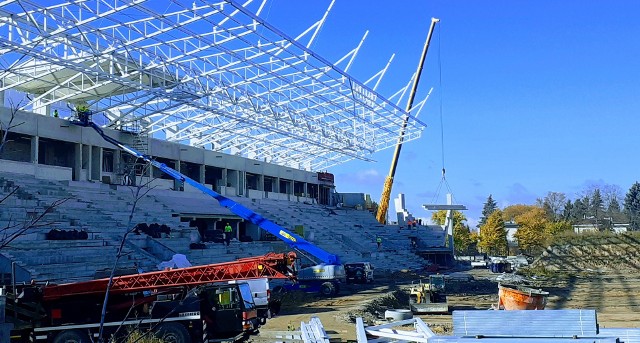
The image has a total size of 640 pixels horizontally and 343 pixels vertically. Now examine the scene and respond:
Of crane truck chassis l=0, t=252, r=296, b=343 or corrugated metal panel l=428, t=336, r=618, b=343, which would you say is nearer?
corrugated metal panel l=428, t=336, r=618, b=343

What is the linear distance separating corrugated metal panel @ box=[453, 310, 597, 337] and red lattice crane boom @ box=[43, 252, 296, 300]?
227 inches

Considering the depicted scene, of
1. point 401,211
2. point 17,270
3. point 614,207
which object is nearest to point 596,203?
point 614,207

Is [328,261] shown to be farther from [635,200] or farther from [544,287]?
[635,200]

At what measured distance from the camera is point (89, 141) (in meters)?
39.3

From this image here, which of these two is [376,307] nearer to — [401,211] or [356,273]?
[356,273]

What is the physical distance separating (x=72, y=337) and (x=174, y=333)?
1980mm

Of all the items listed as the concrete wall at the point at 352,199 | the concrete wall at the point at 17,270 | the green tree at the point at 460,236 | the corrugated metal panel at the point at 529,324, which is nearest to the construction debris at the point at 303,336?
the corrugated metal panel at the point at 529,324

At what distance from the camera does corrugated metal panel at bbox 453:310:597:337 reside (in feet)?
27.0

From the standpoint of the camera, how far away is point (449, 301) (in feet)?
97.9

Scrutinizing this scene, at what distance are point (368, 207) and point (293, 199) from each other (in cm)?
1678

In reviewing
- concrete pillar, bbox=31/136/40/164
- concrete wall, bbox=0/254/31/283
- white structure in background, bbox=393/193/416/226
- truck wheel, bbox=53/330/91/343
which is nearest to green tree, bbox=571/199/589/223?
white structure in background, bbox=393/193/416/226

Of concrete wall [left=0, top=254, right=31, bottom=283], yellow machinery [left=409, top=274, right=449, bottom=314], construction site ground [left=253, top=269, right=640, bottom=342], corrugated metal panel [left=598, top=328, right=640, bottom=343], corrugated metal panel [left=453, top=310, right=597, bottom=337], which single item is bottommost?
construction site ground [left=253, top=269, right=640, bottom=342]

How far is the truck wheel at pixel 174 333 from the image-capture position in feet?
43.4

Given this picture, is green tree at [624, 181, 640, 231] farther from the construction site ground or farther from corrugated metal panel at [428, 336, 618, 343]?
corrugated metal panel at [428, 336, 618, 343]
